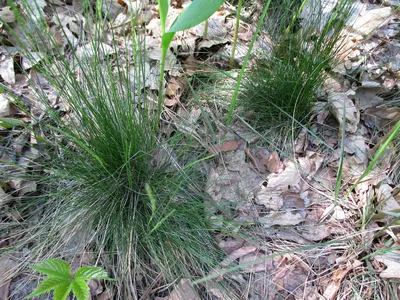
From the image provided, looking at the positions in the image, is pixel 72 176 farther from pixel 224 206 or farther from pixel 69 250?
pixel 224 206

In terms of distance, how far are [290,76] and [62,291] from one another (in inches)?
39.6

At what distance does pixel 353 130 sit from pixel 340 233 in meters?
0.43

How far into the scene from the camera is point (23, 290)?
0.99 metres

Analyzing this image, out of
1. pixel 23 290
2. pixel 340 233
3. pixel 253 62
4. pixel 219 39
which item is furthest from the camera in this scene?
pixel 219 39

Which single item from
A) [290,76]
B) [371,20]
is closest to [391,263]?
[290,76]

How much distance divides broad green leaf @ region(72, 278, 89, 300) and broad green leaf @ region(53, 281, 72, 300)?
1cm

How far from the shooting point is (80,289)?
0.77 metres

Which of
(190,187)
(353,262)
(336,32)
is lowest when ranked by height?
(353,262)

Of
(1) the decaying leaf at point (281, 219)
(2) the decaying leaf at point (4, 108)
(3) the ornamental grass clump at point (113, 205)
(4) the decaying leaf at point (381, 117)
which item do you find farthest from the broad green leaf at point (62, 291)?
(4) the decaying leaf at point (381, 117)

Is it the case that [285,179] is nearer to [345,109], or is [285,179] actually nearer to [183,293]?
[345,109]

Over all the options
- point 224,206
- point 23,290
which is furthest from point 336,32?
point 23,290

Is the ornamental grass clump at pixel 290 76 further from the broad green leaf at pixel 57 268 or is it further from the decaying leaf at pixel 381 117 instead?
the broad green leaf at pixel 57 268

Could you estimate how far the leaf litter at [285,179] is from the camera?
3.33ft

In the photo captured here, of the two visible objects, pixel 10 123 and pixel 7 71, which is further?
pixel 7 71
